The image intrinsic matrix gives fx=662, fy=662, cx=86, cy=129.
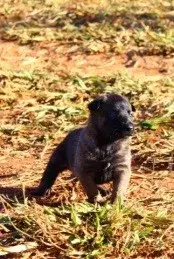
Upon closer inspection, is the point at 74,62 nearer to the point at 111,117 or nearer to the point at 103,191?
the point at 103,191

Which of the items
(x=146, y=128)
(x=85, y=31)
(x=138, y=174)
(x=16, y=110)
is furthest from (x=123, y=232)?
(x=85, y=31)

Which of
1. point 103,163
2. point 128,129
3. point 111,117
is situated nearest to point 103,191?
point 103,163

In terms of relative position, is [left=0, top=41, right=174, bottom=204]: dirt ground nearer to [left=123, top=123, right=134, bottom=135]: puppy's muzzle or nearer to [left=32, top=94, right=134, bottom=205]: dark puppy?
[left=32, top=94, right=134, bottom=205]: dark puppy

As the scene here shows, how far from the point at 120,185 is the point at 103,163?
0.84 feet

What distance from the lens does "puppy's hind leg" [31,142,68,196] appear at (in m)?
6.40

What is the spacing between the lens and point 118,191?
18.4 ft

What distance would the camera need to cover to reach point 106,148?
5812 millimetres

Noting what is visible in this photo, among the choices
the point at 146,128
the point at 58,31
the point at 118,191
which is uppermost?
the point at 118,191

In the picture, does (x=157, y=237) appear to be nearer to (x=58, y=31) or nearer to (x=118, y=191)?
(x=118, y=191)

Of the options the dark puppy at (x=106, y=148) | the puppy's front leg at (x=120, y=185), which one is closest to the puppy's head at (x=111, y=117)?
the dark puppy at (x=106, y=148)

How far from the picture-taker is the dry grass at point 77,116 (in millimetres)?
4941

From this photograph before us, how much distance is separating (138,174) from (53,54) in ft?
22.7

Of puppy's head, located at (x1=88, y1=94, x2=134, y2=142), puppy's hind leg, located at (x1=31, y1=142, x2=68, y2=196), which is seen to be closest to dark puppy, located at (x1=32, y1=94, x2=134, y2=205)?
puppy's head, located at (x1=88, y1=94, x2=134, y2=142)

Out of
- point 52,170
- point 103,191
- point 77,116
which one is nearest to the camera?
point 103,191
